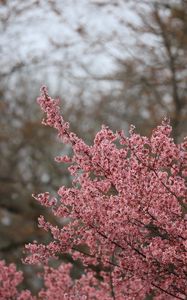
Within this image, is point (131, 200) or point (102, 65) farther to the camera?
point (102, 65)

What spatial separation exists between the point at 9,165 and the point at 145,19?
5841mm

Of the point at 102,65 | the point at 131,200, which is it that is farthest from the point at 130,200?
the point at 102,65

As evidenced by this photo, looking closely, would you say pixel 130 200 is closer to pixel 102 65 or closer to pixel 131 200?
pixel 131 200

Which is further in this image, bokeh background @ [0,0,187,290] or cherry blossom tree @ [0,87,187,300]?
bokeh background @ [0,0,187,290]

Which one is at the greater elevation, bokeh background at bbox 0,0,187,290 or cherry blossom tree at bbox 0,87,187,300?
bokeh background at bbox 0,0,187,290

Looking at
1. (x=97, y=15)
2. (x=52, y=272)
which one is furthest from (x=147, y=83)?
(x=52, y=272)

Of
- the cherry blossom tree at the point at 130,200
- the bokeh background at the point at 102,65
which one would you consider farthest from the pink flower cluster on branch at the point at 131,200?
the bokeh background at the point at 102,65

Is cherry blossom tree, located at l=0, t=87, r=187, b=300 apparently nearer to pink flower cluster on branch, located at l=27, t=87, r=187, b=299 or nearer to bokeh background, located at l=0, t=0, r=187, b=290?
pink flower cluster on branch, located at l=27, t=87, r=187, b=299

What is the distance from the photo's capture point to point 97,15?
9.80m

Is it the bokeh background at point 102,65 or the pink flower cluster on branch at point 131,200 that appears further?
the bokeh background at point 102,65

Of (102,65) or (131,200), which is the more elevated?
(102,65)

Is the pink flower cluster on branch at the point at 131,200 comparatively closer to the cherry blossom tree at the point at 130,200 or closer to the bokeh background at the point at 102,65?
the cherry blossom tree at the point at 130,200

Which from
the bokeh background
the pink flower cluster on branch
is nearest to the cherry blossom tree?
the pink flower cluster on branch

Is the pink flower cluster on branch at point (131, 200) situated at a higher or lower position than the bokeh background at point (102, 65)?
lower
